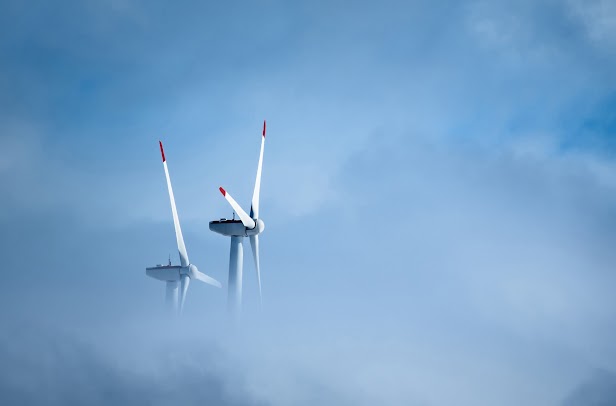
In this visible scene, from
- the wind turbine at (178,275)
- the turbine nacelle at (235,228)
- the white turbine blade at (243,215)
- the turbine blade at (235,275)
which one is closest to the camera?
the white turbine blade at (243,215)

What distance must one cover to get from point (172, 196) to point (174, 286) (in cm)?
3187

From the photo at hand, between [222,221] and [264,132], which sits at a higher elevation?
[264,132]

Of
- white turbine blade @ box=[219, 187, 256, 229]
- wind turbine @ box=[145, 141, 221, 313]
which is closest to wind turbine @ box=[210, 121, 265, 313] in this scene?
white turbine blade @ box=[219, 187, 256, 229]

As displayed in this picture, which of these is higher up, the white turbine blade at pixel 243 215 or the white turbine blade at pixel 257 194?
the white turbine blade at pixel 257 194

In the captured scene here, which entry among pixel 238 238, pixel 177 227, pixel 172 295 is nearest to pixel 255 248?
pixel 238 238

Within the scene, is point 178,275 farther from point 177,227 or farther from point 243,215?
point 243,215

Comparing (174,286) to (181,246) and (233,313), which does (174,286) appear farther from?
(233,313)

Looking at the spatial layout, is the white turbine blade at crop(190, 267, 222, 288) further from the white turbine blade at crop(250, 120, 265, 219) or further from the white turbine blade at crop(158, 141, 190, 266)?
the white turbine blade at crop(250, 120, 265, 219)

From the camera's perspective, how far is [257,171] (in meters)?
156

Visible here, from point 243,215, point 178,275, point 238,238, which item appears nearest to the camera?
point 243,215

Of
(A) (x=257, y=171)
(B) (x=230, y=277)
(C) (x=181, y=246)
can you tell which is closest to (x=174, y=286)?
(C) (x=181, y=246)

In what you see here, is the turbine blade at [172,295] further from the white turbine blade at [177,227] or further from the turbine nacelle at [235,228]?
the turbine nacelle at [235,228]

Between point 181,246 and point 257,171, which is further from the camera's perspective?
point 181,246

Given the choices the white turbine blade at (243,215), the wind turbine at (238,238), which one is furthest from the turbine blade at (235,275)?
the white turbine blade at (243,215)
